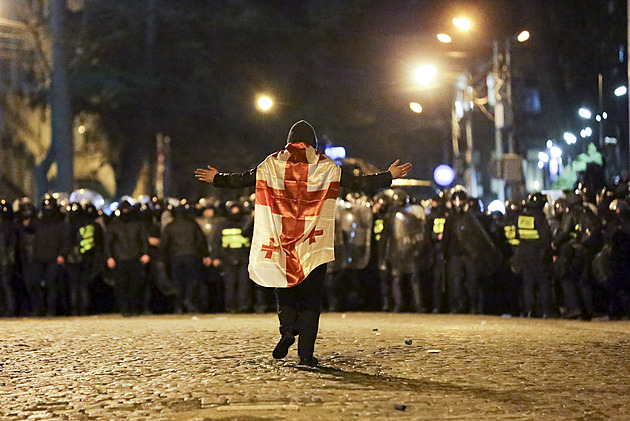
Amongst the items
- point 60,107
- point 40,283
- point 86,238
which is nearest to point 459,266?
point 86,238

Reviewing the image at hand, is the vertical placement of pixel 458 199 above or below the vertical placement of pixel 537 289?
above

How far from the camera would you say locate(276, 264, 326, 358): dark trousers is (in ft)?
29.3

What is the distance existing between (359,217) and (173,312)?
12.3 feet

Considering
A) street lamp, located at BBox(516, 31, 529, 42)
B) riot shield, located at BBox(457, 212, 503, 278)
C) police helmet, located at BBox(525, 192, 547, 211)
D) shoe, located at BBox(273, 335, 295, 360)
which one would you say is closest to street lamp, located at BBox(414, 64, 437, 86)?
street lamp, located at BBox(516, 31, 529, 42)

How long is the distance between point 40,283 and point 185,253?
2763 millimetres

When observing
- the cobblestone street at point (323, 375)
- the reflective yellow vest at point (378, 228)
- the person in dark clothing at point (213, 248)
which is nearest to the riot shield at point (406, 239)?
the reflective yellow vest at point (378, 228)

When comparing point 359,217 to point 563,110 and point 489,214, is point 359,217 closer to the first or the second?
point 489,214

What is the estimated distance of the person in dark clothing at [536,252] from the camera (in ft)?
54.4

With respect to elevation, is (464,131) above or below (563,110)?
below

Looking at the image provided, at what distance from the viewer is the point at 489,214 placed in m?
17.7

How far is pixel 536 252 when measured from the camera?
16.6 meters

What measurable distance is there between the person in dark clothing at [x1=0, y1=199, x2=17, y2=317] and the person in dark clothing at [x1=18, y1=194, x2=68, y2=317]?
7.2 inches

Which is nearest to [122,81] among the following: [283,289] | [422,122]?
[422,122]

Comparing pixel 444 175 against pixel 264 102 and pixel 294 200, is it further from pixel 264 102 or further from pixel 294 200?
pixel 294 200
